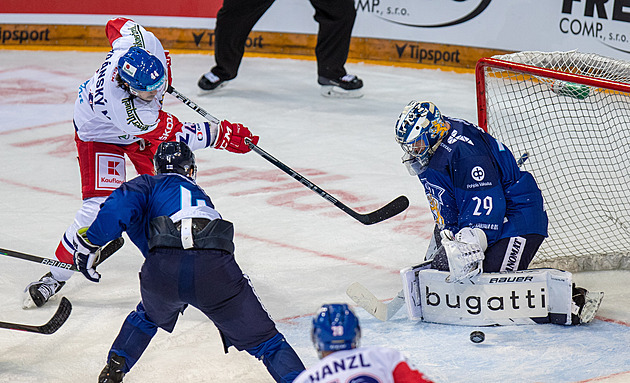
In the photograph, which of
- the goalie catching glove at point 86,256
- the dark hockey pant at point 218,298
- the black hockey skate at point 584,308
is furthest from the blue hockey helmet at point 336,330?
the black hockey skate at point 584,308

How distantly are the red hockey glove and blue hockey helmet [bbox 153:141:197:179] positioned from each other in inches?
31.7

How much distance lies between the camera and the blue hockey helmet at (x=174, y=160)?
2.80 metres

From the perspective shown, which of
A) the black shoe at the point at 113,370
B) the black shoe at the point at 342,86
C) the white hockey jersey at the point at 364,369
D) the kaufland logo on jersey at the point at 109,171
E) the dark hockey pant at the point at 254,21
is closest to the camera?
the white hockey jersey at the point at 364,369

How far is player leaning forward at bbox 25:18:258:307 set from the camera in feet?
11.0

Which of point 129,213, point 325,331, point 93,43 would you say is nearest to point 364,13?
point 93,43

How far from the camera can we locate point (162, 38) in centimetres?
776

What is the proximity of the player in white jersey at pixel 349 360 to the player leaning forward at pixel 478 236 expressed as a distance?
1.20 meters

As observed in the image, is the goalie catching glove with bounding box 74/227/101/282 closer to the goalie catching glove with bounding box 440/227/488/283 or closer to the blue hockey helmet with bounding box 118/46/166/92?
the blue hockey helmet with bounding box 118/46/166/92

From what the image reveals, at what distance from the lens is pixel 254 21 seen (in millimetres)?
6625

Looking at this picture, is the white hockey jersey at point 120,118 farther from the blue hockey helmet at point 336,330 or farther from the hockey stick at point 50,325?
the blue hockey helmet at point 336,330

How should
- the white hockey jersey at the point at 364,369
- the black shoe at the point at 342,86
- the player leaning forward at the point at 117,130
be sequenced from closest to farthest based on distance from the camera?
the white hockey jersey at the point at 364,369
the player leaning forward at the point at 117,130
the black shoe at the point at 342,86

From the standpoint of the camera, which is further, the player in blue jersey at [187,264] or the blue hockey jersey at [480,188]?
the blue hockey jersey at [480,188]

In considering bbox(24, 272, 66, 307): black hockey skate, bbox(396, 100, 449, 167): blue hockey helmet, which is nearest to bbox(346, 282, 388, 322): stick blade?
bbox(396, 100, 449, 167): blue hockey helmet

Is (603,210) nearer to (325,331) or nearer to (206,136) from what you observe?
(206,136)
